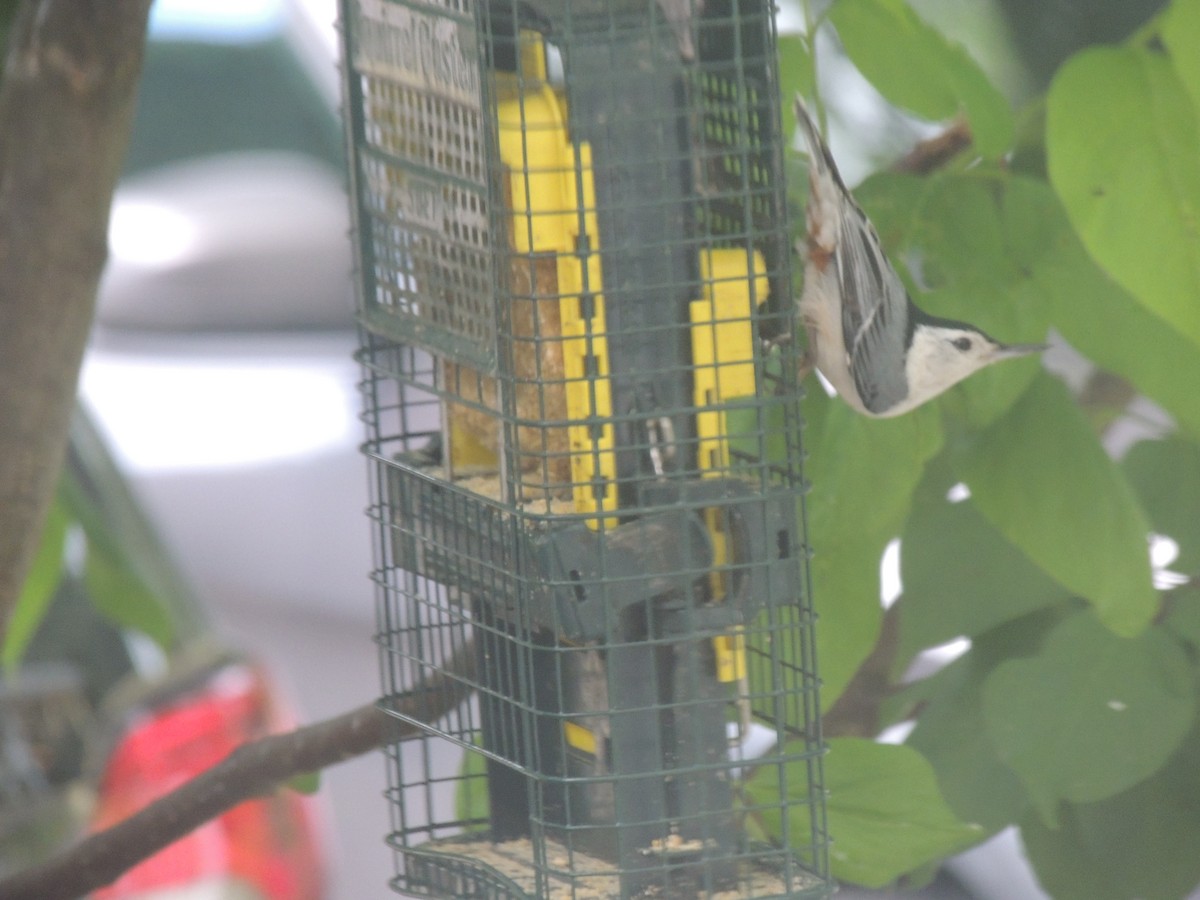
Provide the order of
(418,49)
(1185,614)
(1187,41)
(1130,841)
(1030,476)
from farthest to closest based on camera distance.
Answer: (1130,841) < (1185,614) < (1030,476) < (418,49) < (1187,41)

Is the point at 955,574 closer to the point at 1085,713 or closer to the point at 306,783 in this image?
the point at 1085,713

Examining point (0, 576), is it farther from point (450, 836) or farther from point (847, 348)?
point (847, 348)

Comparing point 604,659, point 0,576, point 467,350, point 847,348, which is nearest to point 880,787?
point 604,659

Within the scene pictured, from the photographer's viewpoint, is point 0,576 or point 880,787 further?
point 0,576

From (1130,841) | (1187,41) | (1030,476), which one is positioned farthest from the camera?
(1130,841)

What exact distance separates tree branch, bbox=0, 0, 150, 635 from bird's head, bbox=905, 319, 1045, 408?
37.0 inches

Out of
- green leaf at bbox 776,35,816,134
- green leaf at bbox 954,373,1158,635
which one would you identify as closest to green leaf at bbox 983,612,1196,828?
green leaf at bbox 954,373,1158,635

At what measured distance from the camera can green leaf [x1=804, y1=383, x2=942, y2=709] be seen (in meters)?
1.70

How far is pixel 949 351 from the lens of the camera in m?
1.69

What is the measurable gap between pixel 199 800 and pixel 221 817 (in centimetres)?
108

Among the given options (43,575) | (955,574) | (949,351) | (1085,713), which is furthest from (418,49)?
(43,575)

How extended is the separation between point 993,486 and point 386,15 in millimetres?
788

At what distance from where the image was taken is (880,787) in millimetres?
1648

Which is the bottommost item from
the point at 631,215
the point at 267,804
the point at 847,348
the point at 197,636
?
the point at 267,804
